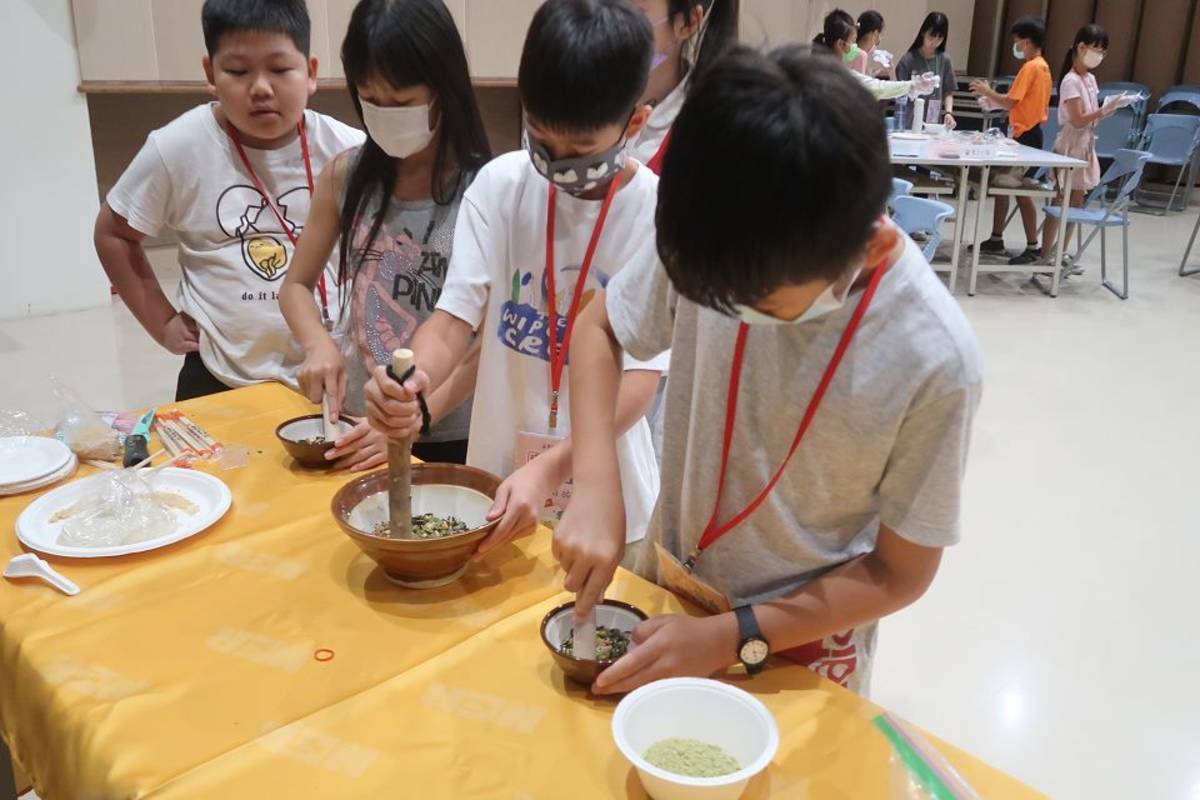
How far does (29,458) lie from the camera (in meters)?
1.46

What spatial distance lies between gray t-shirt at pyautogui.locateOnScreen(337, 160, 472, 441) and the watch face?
910 mm

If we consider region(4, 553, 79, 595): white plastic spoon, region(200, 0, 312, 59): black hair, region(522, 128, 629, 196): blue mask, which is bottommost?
Answer: region(4, 553, 79, 595): white plastic spoon

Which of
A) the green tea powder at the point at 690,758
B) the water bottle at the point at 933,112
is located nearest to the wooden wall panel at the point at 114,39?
the green tea powder at the point at 690,758

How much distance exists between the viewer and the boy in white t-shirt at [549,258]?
46.4 inches

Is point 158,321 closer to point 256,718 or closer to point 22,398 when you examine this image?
point 256,718

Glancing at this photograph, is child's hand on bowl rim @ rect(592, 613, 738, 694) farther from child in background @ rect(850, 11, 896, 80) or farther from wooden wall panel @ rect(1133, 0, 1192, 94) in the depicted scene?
wooden wall panel @ rect(1133, 0, 1192, 94)

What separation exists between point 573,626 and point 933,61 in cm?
774

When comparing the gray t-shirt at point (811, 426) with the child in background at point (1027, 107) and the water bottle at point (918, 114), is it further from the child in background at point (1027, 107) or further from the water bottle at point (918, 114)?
the water bottle at point (918, 114)

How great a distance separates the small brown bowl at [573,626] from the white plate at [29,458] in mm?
844

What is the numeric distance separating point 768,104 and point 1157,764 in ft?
6.57

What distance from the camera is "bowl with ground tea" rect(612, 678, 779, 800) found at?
0.81 m

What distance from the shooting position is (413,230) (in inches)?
64.4

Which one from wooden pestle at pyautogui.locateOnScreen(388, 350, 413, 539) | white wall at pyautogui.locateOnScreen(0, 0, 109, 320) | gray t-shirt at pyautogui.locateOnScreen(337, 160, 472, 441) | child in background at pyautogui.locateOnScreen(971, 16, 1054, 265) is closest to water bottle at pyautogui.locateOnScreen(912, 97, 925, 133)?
child in background at pyautogui.locateOnScreen(971, 16, 1054, 265)

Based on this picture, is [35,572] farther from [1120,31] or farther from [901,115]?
[1120,31]
